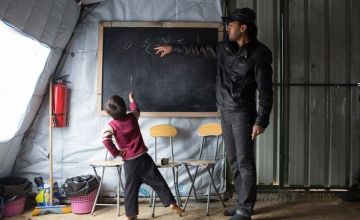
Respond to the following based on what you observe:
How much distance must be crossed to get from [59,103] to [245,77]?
2.06 metres

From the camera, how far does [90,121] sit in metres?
3.81

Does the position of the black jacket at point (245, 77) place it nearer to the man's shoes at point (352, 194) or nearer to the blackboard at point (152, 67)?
the blackboard at point (152, 67)

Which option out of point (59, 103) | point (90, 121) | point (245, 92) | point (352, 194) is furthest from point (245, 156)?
point (59, 103)

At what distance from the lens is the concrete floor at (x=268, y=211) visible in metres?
3.22

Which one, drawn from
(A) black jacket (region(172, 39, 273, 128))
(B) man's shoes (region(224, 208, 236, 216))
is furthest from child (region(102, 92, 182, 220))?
(A) black jacket (region(172, 39, 273, 128))

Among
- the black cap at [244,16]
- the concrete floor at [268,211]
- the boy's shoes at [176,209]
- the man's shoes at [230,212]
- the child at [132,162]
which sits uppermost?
the black cap at [244,16]

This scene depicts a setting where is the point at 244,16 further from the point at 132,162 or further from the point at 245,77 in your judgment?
the point at 132,162

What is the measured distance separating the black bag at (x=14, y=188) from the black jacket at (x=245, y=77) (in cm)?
219

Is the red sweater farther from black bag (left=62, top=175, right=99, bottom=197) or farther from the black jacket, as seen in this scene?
the black jacket

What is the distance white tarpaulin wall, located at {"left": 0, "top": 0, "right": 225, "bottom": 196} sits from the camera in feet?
12.5

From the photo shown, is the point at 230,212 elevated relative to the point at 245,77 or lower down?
lower down

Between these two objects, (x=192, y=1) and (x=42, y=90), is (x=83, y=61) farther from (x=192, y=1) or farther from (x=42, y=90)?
(x=192, y=1)

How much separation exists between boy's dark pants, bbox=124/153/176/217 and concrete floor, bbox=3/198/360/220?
0.91 feet

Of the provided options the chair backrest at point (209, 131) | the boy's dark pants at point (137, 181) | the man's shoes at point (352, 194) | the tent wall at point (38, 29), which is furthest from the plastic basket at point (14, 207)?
the man's shoes at point (352, 194)
